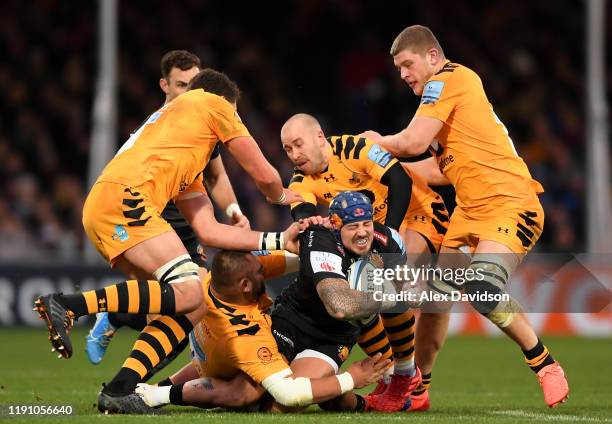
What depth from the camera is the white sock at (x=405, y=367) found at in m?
7.90

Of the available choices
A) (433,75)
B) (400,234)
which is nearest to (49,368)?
(400,234)

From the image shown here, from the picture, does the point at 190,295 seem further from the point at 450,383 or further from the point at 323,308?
the point at 450,383

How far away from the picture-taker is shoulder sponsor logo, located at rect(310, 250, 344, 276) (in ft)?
23.7

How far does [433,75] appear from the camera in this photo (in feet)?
26.9

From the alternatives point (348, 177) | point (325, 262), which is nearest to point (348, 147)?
point (348, 177)

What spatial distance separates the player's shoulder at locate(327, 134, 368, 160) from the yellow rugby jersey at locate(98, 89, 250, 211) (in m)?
1.05

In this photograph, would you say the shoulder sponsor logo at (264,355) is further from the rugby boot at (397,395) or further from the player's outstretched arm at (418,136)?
the player's outstretched arm at (418,136)

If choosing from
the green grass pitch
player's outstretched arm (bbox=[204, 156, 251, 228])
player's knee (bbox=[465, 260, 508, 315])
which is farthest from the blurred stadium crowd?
player's knee (bbox=[465, 260, 508, 315])

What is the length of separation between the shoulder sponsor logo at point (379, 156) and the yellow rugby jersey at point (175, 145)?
1.09 meters

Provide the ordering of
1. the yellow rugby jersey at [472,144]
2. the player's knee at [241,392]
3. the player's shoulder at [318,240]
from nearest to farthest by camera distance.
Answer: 1. the player's shoulder at [318,240]
2. the player's knee at [241,392]
3. the yellow rugby jersey at [472,144]

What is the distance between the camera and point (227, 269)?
24.3ft

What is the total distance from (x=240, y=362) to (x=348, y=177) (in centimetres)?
173

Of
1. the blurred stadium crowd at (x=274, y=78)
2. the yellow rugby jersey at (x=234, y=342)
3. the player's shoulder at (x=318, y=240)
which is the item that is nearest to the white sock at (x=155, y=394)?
the yellow rugby jersey at (x=234, y=342)

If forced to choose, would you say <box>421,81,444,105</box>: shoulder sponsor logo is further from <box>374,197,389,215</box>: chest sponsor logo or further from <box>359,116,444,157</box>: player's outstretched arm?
<box>374,197,389,215</box>: chest sponsor logo
